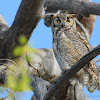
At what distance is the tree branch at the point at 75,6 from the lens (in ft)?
12.5

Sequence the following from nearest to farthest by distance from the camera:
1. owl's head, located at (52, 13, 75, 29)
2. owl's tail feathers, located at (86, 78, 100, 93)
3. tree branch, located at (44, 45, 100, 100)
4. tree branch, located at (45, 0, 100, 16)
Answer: tree branch, located at (44, 45, 100, 100), owl's tail feathers, located at (86, 78, 100, 93), owl's head, located at (52, 13, 75, 29), tree branch, located at (45, 0, 100, 16)

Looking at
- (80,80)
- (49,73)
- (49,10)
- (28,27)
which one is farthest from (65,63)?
(49,10)

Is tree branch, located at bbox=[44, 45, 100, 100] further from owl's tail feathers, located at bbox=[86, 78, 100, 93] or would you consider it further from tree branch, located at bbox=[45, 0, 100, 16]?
tree branch, located at bbox=[45, 0, 100, 16]

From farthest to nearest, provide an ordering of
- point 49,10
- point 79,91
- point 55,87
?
point 49,10
point 79,91
point 55,87

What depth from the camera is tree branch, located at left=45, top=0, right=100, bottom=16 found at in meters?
3.81

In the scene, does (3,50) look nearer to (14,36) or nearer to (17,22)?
(14,36)

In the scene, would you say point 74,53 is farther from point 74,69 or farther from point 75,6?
point 75,6

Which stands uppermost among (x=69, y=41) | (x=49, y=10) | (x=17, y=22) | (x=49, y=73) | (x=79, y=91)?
(x=49, y=10)

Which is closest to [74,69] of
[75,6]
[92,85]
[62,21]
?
[92,85]

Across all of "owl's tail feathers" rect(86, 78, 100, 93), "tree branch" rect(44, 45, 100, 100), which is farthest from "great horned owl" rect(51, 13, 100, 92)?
"tree branch" rect(44, 45, 100, 100)

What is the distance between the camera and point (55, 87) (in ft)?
6.27

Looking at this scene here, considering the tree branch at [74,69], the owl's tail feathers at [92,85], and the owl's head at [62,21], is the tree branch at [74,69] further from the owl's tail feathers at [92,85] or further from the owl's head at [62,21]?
the owl's head at [62,21]

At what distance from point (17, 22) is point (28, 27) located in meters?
0.14

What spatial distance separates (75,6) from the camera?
13.2 ft
